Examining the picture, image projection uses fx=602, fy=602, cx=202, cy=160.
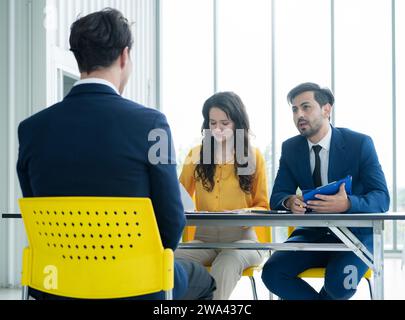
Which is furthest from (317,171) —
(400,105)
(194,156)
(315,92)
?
(400,105)

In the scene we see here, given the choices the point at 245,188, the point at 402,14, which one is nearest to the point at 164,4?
the point at 402,14

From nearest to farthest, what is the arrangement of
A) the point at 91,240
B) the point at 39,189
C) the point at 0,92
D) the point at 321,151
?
the point at 91,240, the point at 39,189, the point at 321,151, the point at 0,92

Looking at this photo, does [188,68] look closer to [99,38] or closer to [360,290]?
[360,290]

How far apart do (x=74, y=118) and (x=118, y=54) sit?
255 mm

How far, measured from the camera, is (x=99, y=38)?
1766 millimetres

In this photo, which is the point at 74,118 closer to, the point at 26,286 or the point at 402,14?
the point at 26,286

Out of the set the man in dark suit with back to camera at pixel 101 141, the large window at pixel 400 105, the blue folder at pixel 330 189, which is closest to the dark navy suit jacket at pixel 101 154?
the man in dark suit with back to camera at pixel 101 141

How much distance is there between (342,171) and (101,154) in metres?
1.65

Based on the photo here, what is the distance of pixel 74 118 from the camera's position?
1692 mm

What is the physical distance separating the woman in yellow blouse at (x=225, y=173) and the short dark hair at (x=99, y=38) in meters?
1.41

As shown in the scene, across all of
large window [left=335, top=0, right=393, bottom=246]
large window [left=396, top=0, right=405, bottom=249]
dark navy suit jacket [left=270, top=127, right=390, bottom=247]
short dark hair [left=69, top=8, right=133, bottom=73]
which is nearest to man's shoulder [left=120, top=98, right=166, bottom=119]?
short dark hair [left=69, top=8, right=133, bottom=73]

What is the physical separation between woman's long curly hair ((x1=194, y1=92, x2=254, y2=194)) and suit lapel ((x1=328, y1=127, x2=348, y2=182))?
44 centimetres

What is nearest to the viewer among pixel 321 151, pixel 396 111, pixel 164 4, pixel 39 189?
pixel 39 189

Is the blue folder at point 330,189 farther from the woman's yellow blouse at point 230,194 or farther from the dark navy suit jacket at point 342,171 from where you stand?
the woman's yellow blouse at point 230,194
